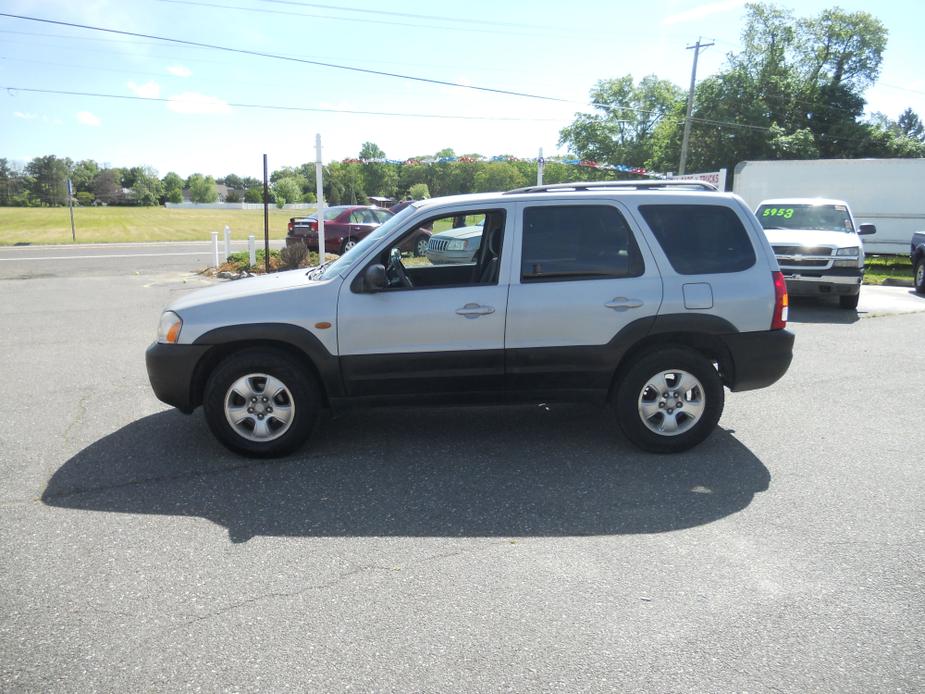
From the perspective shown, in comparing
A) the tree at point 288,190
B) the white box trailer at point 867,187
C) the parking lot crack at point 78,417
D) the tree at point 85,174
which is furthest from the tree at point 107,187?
the parking lot crack at point 78,417

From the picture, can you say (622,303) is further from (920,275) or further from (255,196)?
(255,196)

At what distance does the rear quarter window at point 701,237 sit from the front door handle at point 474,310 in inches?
52.5

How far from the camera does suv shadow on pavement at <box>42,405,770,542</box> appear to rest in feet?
13.1

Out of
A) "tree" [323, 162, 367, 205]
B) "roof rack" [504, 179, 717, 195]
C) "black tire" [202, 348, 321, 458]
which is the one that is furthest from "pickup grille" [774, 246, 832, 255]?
"tree" [323, 162, 367, 205]

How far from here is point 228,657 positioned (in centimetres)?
276

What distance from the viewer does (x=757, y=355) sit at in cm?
502

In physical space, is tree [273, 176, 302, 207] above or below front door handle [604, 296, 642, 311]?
above

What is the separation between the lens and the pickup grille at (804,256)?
1162cm

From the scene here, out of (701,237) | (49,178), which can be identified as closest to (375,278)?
(701,237)

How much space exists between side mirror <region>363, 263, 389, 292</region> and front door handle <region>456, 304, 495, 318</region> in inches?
21.8

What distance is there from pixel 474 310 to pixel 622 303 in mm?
1042

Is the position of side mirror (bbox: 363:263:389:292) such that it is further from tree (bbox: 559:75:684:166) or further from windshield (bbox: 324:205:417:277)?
tree (bbox: 559:75:684:166)

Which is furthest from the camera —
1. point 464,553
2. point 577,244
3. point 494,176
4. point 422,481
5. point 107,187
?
point 107,187

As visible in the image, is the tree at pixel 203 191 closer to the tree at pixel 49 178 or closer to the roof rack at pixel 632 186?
the tree at pixel 49 178
